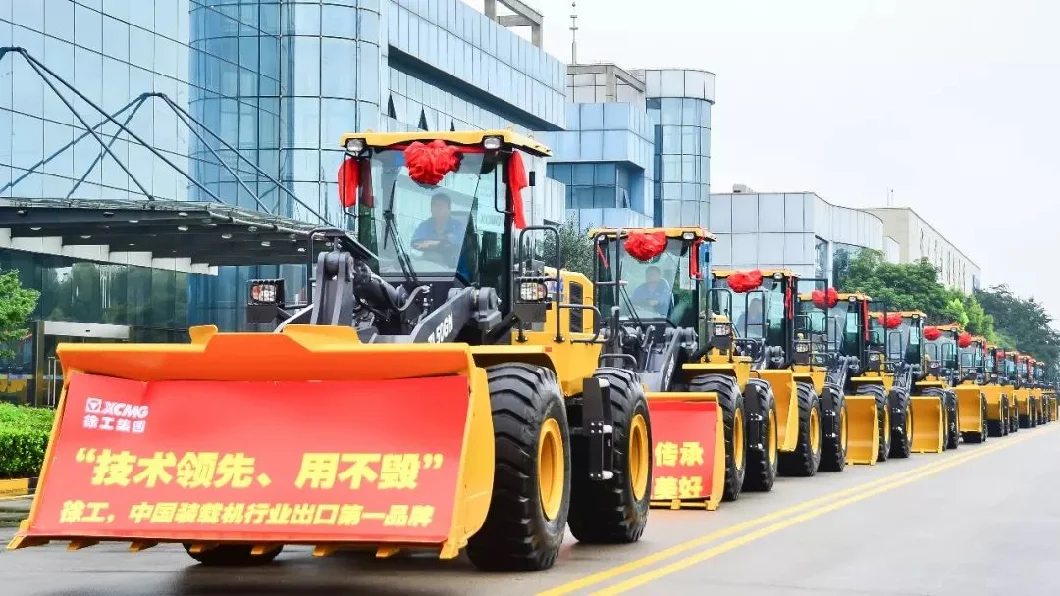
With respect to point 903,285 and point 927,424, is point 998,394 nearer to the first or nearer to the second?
point 927,424

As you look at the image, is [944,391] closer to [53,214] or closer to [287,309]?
[53,214]

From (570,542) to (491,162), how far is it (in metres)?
3.37

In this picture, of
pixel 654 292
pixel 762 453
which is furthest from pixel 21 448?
pixel 762 453

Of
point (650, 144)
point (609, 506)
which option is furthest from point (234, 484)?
point (650, 144)

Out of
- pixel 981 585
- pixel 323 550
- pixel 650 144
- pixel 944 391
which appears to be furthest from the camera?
pixel 650 144

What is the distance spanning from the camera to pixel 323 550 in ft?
33.4

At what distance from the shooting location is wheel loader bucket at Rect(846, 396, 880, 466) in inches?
1193

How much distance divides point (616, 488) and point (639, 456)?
947mm

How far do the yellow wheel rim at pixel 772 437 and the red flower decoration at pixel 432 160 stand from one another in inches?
372

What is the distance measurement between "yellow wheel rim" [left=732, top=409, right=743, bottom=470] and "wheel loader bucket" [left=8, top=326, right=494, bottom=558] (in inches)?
376

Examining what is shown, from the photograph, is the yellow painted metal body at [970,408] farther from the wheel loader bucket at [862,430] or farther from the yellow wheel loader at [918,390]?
the wheel loader bucket at [862,430]

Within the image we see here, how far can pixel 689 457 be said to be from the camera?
18094 mm

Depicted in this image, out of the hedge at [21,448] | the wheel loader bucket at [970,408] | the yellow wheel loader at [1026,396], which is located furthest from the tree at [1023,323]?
the hedge at [21,448]

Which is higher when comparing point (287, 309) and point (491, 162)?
point (491, 162)
